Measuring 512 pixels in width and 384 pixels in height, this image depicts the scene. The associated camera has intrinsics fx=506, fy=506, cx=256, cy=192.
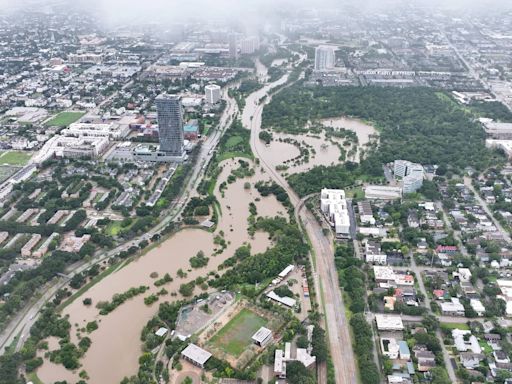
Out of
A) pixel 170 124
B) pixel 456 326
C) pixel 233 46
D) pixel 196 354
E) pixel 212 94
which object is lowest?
pixel 456 326

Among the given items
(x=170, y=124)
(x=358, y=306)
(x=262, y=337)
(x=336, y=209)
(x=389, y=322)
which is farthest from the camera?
(x=170, y=124)

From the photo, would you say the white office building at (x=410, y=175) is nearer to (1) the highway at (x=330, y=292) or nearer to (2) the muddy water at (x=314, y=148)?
(2) the muddy water at (x=314, y=148)

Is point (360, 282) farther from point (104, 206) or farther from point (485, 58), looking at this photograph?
point (485, 58)

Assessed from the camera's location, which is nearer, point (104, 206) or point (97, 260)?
point (97, 260)

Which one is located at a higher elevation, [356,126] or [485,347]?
[356,126]

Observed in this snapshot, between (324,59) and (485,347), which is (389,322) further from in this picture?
(324,59)

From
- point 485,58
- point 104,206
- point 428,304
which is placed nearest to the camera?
point 428,304

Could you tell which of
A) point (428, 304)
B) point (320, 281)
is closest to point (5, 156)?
point (320, 281)

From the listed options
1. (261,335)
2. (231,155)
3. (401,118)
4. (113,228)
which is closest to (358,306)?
(261,335)
